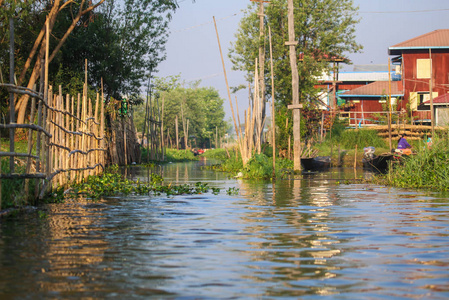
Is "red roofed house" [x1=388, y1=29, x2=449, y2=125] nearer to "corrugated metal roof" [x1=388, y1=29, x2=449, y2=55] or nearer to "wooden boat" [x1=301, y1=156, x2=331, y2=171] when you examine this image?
"corrugated metal roof" [x1=388, y1=29, x2=449, y2=55]

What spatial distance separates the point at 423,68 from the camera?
4628cm

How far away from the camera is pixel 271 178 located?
18828 mm

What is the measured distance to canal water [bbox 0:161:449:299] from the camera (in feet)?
14.6

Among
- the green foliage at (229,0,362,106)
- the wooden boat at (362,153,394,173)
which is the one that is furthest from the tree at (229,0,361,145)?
the wooden boat at (362,153,394,173)

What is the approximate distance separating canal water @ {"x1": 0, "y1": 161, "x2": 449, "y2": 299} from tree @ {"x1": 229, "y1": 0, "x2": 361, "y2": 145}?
26312 mm

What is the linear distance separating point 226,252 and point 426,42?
44.4 metres

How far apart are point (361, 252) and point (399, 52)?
45.3 m

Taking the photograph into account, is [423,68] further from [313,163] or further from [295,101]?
[295,101]

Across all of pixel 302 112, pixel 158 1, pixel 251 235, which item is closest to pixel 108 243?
pixel 251 235

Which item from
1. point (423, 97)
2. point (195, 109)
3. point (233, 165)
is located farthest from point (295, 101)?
point (195, 109)

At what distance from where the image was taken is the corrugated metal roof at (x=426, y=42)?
45656 mm

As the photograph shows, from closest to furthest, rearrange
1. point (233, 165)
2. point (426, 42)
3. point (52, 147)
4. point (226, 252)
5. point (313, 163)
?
point (226, 252)
point (52, 147)
point (233, 165)
point (313, 163)
point (426, 42)

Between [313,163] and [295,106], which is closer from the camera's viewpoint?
[295,106]

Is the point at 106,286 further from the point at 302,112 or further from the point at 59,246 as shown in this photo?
the point at 302,112
